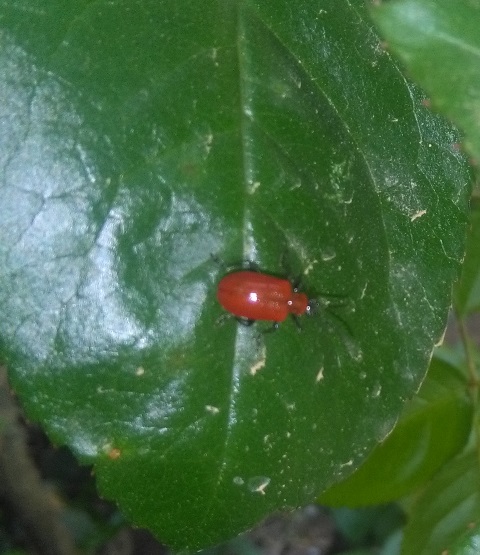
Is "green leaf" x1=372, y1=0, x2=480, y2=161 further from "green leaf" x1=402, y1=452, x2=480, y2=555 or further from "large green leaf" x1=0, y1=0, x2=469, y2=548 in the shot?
"green leaf" x1=402, y1=452, x2=480, y2=555

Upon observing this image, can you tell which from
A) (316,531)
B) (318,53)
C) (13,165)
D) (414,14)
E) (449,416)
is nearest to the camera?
(414,14)

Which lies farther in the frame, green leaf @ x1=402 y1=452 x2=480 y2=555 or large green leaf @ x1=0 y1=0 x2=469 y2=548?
green leaf @ x1=402 y1=452 x2=480 y2=555

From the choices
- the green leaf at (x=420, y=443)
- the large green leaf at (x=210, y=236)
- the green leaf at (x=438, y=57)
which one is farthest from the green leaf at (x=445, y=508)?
the green leaf at (x=438, y=57)

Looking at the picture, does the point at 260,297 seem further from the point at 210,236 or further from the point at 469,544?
the point at 469,544

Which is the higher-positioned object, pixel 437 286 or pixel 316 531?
pixel 437 286

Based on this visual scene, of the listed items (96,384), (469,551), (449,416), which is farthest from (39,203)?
(449,416)

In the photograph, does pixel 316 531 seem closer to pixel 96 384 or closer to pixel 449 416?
pixel 449 416

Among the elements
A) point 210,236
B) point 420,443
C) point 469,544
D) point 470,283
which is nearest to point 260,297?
point 210,236

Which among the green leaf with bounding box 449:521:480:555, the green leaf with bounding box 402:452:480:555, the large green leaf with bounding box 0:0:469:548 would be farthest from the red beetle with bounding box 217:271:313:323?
the green leaf with bounding box 402:452:480:555
